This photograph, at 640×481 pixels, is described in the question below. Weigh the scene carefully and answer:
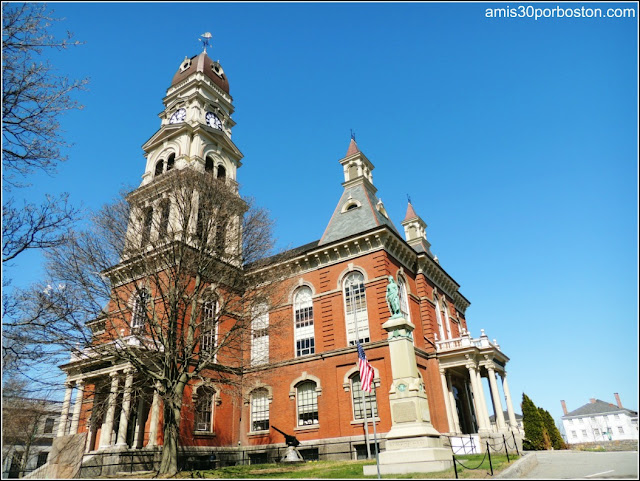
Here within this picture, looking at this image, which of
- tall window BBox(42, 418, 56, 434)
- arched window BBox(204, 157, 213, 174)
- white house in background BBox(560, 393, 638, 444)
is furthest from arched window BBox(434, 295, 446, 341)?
white house in background BBox(560, 393, 638, 444)

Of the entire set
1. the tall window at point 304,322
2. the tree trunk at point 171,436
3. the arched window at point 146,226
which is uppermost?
the arched window at point 146,226

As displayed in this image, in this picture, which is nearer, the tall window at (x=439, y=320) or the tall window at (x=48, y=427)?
the tall window at (x=48, y=427)

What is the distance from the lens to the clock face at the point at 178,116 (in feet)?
120

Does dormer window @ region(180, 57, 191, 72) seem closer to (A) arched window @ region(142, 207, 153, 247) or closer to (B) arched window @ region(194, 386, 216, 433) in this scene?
(A) arched window @ region(142, 207, 153, 247)

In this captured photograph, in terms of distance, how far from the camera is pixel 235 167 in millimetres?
36969

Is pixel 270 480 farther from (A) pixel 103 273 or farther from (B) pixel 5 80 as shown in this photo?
(B) pixel 5 80

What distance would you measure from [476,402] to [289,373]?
36.4ft

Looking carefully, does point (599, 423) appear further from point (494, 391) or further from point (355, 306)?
point (355, 306)

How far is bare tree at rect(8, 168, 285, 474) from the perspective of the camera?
53.0 feet

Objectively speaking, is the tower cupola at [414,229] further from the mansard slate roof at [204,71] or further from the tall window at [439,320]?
the mansard slate roof at [204,71]

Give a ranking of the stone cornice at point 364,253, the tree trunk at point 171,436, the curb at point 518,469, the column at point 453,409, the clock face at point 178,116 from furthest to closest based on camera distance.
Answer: the clock face at point 178,116 → the stone cornice at point 364,253 → the column at point 453,409 → the tree trunk at point 171,436 → the curb at point 518,469

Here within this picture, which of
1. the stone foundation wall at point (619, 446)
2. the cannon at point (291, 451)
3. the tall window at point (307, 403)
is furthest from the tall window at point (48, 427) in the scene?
the stone foundation wall at point (619, 446)

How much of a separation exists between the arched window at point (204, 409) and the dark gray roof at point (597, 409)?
8222cm

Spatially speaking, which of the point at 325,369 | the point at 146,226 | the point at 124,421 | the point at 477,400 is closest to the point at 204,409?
the point at 124,421
